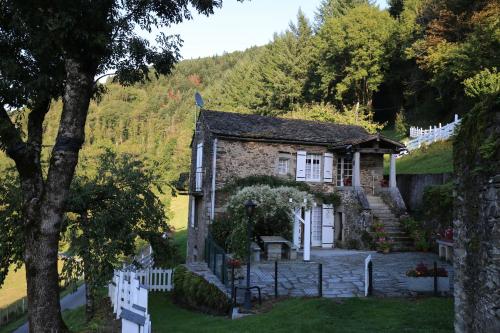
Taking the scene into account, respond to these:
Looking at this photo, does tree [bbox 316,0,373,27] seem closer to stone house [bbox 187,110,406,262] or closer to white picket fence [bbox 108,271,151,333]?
stone house [bbox 187,110,406,262]

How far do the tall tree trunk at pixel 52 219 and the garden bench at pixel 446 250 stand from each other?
11540 mm

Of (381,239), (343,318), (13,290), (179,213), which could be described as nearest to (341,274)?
(343,318)

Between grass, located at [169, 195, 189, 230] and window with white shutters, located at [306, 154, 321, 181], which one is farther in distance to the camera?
grass, located at [169, 195, 189, 230]

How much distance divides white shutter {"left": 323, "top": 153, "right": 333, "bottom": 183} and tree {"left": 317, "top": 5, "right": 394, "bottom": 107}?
2076 centimetres

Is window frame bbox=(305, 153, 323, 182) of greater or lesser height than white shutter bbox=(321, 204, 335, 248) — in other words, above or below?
above

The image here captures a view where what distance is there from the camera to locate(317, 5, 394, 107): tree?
38.4 m

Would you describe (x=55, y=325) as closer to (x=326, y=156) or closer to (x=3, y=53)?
(x=3, y=53)

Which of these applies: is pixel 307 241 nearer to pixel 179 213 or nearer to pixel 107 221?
pixel 107 221

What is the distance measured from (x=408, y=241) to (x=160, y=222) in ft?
35.5

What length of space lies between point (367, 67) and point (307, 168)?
2283 centimetres

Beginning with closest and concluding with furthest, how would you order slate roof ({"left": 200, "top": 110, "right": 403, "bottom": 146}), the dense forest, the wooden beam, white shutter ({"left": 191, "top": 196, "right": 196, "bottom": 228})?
slate roof ({"left": 200, "top": 110, "right": 403, "bottom": 146})
the wooden beam
white shutter ({"left": 191, "top": 196, "right": 196, "bottom": 228})
the dense forest

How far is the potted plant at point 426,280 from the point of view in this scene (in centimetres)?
988

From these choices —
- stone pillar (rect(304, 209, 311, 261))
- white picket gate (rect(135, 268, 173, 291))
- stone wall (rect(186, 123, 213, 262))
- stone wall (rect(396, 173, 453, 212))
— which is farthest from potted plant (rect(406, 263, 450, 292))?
stone wall (rect(186, 123, 213, 262))

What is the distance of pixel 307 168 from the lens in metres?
19.8
